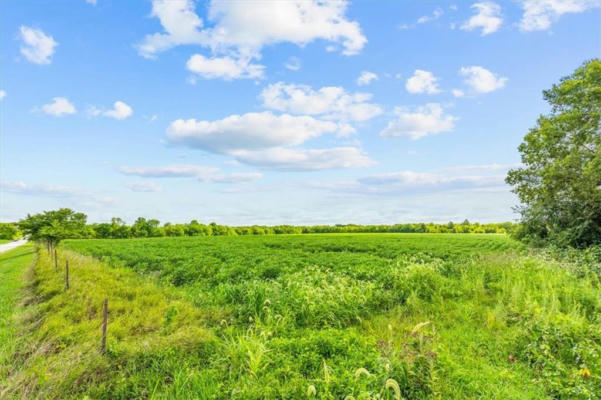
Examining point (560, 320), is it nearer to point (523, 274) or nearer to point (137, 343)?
point (523, 274)

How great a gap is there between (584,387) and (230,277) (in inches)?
373

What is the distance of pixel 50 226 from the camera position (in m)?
15.8

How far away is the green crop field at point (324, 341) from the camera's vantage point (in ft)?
13.0

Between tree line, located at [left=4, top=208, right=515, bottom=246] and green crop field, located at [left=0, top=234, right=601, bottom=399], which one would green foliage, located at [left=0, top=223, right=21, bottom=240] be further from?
green crop field, located at [left=0, top=234, right=601, bottom=399]

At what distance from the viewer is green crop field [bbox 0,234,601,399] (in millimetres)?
3947

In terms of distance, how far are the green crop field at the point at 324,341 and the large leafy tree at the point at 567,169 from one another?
7972 mm

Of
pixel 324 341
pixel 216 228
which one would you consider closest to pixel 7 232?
pixel 216 228

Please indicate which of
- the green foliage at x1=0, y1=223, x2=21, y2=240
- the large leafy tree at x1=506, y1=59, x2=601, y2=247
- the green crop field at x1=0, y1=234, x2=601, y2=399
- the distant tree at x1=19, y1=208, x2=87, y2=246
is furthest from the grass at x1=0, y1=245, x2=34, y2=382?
the green foliage at x1=0, y1=223, x2=21, y2=240

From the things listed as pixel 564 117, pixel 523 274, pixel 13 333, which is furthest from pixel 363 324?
pixel 564 117

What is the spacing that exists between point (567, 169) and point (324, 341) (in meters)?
17.6

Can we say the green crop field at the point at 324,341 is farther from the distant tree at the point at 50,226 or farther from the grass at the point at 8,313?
the distant tree at the point at 50,226

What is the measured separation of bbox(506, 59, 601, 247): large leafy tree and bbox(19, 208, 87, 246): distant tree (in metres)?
25.2

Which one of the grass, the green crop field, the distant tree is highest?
the distant tree

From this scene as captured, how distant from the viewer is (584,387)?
149 inches
